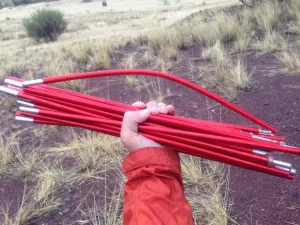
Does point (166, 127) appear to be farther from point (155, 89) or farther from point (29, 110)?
point (155, 89)

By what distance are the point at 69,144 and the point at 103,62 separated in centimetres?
393

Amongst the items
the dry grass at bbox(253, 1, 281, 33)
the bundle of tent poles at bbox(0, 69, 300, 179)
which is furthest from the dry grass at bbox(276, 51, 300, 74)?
the bundle of tent poles at bbox(0, 69, 300, 179)

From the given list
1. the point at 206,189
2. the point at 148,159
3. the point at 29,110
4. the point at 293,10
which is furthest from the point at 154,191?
the point at 293,10

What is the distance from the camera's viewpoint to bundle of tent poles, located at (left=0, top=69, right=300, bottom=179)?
204 centimetres

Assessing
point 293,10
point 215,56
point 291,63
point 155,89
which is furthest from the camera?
point 293,10

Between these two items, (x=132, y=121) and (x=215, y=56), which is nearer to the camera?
(x=132, y=121)

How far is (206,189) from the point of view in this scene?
4078mm

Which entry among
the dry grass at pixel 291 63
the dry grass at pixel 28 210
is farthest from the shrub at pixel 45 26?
the dry grass at pixel 28 210

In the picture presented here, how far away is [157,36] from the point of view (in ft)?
34.9

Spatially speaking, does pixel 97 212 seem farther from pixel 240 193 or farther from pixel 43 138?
pixel 43 138

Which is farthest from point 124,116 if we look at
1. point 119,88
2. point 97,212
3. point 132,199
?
point 119,88

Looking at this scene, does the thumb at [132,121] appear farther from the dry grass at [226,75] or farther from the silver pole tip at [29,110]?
the dry grass at [226,75]

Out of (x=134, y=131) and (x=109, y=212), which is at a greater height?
(x=134, y=131)

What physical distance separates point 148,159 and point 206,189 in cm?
218
